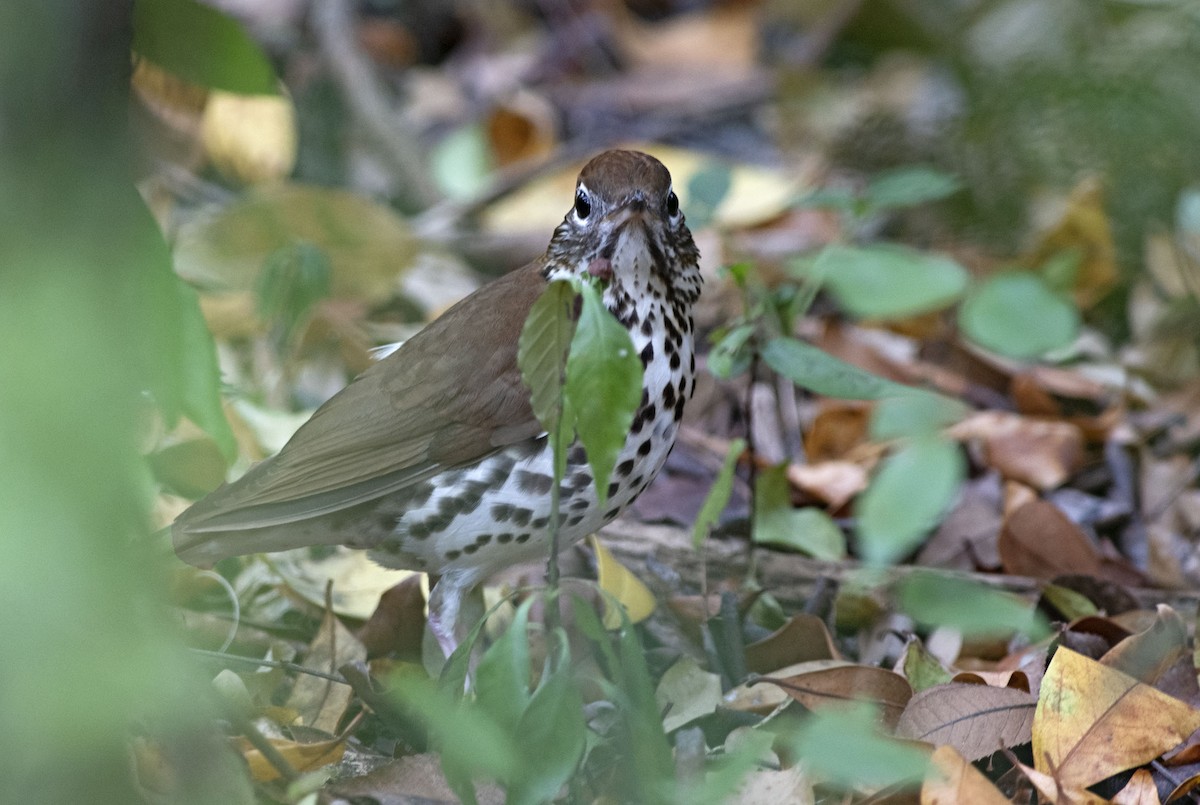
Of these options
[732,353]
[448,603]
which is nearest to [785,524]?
[732,353]

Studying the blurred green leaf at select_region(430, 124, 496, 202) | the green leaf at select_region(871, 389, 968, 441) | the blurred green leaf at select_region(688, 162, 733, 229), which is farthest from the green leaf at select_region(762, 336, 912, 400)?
the blurred green leaf at select_region(430, 124, 496, 202)

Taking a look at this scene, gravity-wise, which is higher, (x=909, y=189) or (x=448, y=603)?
(x=909, y=189)

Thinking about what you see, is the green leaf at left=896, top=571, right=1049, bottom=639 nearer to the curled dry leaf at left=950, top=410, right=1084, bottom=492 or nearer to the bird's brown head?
the bird's brown head

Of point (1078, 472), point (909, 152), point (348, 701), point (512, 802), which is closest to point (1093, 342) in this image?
point (1078, 472)

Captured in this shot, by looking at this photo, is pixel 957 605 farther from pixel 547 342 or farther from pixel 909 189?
pixel 909 189

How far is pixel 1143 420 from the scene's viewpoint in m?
4.41

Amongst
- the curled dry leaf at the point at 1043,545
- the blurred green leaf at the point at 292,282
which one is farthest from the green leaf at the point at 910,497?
the blurred green leaf at the point at 292,282

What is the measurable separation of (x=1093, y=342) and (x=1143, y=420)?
1.64 ft

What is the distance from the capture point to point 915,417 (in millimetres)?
1531

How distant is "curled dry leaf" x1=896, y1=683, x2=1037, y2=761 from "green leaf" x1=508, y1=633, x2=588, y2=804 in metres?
0.86

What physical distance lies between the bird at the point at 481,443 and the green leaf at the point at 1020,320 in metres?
1.13

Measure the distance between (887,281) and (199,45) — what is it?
1.31 m

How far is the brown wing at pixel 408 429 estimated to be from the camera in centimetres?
301

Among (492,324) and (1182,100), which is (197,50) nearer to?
(492,324)
